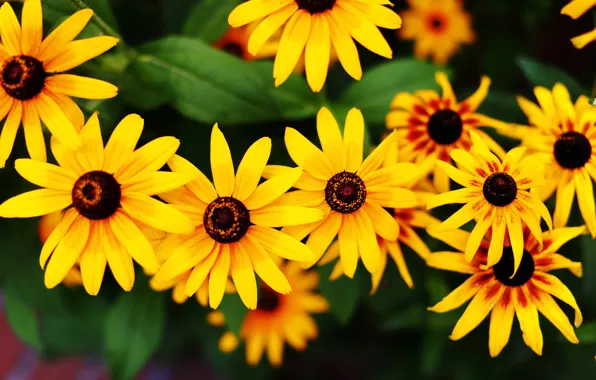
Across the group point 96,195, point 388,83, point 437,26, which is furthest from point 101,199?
point 437,26

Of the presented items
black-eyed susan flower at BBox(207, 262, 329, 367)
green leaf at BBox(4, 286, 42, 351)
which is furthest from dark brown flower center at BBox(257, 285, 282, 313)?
green leaf at BBox(4, 286, 42, 351)

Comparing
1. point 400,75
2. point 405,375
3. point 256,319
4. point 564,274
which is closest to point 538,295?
point 564,274

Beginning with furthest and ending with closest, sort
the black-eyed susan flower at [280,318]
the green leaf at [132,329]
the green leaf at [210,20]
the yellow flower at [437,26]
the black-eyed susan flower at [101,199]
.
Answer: the yellow flower at [437,26] < the black-eyed susan flower at [280,318] < the green leaf at [132,329] < the green leaf at [210,20] < the black-eyed susan flower at [101,199]

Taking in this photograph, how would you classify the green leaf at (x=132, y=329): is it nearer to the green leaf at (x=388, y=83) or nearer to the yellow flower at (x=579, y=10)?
the green leaf at (x=388, y=83)

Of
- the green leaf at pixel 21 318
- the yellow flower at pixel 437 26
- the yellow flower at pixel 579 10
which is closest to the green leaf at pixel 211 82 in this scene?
the yellow flower at pixel 579 10

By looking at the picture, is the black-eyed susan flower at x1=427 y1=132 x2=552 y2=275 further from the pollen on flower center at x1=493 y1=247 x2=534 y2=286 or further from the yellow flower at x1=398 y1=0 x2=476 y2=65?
the yellow flower at x1=398 y1=0 x2=476 y2=65

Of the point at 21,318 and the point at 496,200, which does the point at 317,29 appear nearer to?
the point at 496,200
